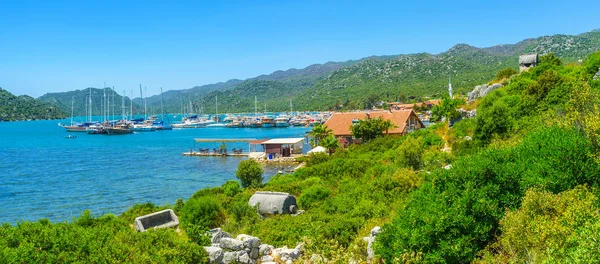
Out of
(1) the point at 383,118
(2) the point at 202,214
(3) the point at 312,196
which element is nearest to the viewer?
(2) the point at 202,214

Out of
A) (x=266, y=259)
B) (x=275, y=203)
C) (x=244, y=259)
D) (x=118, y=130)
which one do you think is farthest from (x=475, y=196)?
(x=118, y=130)

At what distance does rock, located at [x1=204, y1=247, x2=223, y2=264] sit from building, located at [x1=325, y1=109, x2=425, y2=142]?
3883cm

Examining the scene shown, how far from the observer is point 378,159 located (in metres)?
31.8

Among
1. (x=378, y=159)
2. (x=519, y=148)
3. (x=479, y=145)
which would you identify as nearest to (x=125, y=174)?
(x=378, y=159)

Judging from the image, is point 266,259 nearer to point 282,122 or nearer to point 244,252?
point 244,252

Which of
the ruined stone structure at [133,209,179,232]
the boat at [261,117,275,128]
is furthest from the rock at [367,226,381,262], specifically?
the boat at [261,117,275,128]

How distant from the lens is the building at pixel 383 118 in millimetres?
49134

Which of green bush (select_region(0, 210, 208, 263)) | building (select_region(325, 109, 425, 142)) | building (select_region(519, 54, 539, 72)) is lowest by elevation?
green bush (select_region(0, 210, 208, 263))

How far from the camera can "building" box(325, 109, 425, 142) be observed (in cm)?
4913

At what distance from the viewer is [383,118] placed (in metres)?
49.7

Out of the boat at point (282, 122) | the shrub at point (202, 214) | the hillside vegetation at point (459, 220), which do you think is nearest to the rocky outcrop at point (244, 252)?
the hillside vegetation at point (459, 220)

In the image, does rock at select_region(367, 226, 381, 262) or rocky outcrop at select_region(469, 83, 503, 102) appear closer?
rock at select_region(367, 226, 381, 262)

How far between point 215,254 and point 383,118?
136ft

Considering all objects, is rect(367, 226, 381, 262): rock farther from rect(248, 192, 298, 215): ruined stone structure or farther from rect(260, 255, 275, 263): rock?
rect(248, 192, 298, 215): ruined stone structure
